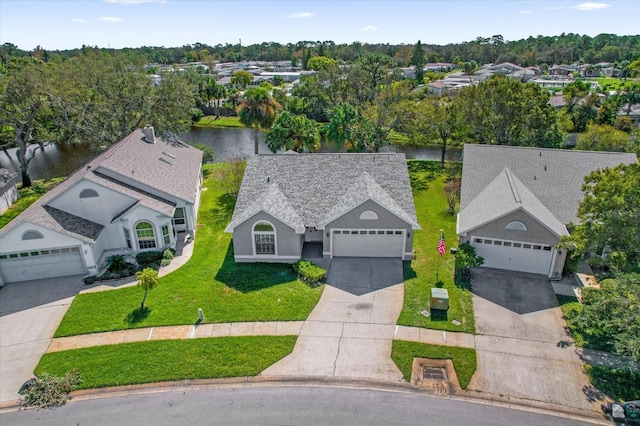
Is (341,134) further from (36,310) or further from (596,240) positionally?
(36,310)

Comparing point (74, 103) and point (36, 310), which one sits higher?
point (74, 103)

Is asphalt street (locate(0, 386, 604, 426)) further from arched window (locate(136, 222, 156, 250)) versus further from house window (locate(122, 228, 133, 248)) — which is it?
house window (locate(122, 228, 133, 248))

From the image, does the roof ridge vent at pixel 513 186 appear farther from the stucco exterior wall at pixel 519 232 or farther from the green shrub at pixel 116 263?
the green shrub at pixel 116 263

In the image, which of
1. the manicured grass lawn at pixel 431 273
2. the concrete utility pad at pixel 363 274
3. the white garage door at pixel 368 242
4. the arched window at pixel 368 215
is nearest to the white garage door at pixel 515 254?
the manicured grass lawn at pixel 431 273

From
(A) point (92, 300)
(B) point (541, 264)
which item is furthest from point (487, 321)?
(A) point (92, 300)

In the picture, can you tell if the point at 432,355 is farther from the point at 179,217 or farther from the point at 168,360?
the point at 179,217

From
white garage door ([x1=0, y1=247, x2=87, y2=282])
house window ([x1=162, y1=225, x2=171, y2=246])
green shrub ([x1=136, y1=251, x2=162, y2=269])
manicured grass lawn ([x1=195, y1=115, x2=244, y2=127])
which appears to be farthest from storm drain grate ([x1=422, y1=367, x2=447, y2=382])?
manicured grass lawn ([x1=195, y1=115, x2=244, y2=127])
